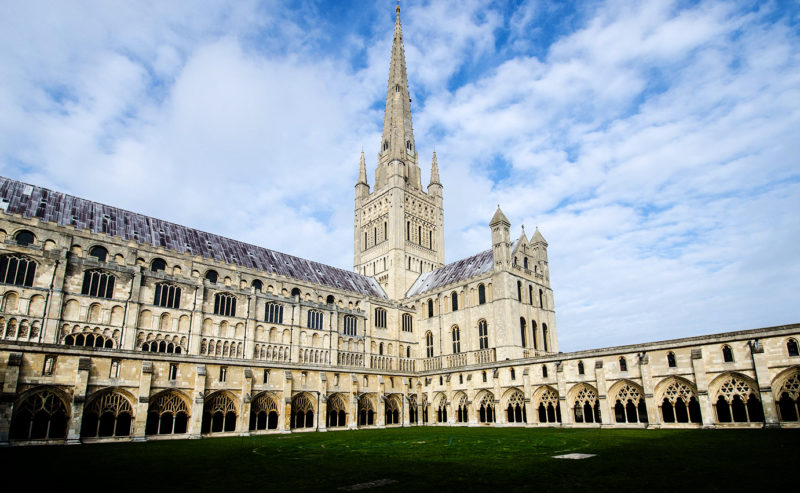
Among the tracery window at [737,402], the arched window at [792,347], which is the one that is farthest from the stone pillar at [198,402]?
the arched window at [792,347]

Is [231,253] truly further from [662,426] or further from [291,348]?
[662,426]

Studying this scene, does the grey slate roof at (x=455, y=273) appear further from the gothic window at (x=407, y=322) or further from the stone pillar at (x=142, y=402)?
the stone pillar at (x=142, y=402)

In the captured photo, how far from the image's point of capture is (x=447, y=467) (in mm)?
16141

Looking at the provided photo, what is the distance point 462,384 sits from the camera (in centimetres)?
5050

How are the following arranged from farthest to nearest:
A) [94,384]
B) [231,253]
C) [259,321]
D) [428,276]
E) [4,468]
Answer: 1. [428,276]
2. [231,253]
3. [259,321]
4. [94,384]
5. [4,468]

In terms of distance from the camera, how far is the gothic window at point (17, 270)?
35.7 meters

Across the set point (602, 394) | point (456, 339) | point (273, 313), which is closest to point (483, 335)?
point (456, 339)

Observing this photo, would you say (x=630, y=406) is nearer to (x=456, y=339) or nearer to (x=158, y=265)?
(x=456, y=339)

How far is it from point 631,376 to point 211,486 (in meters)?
32.2

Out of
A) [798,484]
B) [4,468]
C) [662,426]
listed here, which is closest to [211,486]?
[4,468]

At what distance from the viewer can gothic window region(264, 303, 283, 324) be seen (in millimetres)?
48531

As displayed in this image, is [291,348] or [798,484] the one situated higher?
[291,348]

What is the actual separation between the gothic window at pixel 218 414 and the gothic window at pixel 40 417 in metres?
9.35

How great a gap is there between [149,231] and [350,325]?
921 inches
